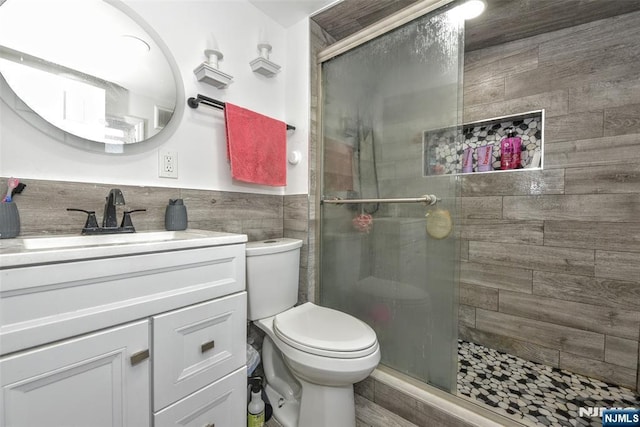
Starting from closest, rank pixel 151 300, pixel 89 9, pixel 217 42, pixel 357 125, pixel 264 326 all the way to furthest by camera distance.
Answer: pixel 151 300
pixel 89 9
pixel 264 326
pixel 217 42
pixel 357 125

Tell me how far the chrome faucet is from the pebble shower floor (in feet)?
5.53

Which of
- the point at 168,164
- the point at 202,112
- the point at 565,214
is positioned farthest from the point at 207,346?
the point at 565,214

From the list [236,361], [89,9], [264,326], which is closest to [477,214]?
[264,326]

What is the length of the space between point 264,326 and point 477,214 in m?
1.57

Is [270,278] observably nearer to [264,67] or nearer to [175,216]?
[175,216]

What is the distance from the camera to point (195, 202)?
1290mm

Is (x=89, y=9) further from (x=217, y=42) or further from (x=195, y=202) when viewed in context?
(x=195, y=202)

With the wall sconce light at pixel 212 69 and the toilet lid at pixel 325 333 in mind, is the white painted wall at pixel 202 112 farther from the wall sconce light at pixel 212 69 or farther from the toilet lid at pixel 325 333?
the toilet lid at pixel 325 333

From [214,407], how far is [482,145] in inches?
83.7

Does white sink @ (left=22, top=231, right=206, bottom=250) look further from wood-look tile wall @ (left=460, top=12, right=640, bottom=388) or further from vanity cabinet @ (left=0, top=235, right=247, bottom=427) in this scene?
wood-look tile wall @ (left=460, top=12, right=640, bottom=388)

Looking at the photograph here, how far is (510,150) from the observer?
175 cm

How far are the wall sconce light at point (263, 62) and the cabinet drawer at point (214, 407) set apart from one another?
4.87 ft

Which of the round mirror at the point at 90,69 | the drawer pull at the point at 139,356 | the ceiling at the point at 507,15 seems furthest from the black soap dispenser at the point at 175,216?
the ceiling at the point at 507,15

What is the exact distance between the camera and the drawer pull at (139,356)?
711 millimetres
